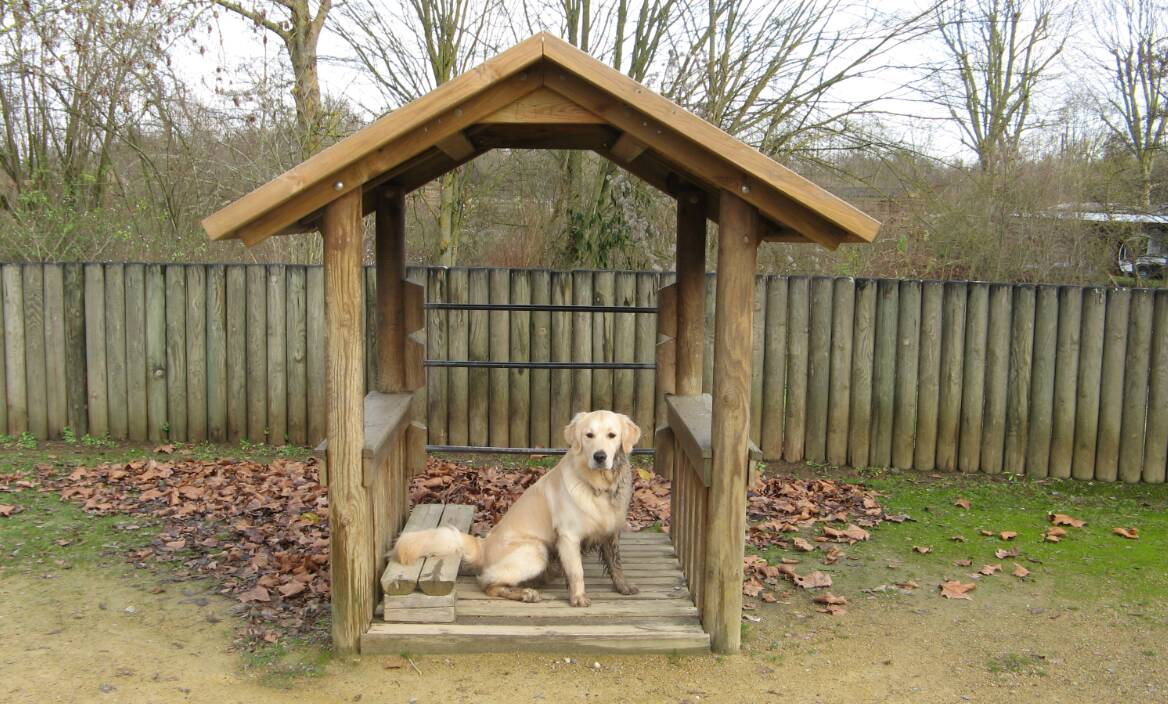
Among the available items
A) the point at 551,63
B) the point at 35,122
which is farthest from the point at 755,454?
the point at 35,122

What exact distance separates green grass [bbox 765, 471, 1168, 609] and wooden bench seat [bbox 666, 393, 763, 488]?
1.30 m

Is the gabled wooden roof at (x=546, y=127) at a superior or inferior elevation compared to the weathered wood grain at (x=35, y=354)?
superior

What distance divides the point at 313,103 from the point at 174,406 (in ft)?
14.7

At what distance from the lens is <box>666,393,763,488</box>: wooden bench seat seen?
470cm

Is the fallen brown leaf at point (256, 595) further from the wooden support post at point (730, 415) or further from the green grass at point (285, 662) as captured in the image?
the wooden support post at point (730, 415)

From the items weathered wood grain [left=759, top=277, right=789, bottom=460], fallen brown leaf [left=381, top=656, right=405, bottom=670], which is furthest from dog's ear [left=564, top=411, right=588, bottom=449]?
weathered wood grain [left=759, top=277, right=789, bottom=460]

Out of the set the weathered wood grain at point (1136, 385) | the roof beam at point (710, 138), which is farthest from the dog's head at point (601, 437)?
the weathered wood grain at point (1136, 385)

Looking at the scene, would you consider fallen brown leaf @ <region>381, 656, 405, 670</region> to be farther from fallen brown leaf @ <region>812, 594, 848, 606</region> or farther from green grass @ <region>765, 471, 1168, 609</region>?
green grass @ <region>765, 471, 1168, 609</region>

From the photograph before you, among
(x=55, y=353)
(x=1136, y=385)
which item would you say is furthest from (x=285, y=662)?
(x=1136, y=385)

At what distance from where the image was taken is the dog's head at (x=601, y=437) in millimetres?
4840

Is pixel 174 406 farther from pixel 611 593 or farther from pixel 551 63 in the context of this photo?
pixel 551 63

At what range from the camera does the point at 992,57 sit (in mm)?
15641

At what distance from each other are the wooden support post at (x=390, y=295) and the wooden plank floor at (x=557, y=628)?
173 cm

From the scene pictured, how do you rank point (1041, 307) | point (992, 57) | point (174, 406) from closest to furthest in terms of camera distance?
point (1041, 307) → point (174, 406) → point (992, 57)
